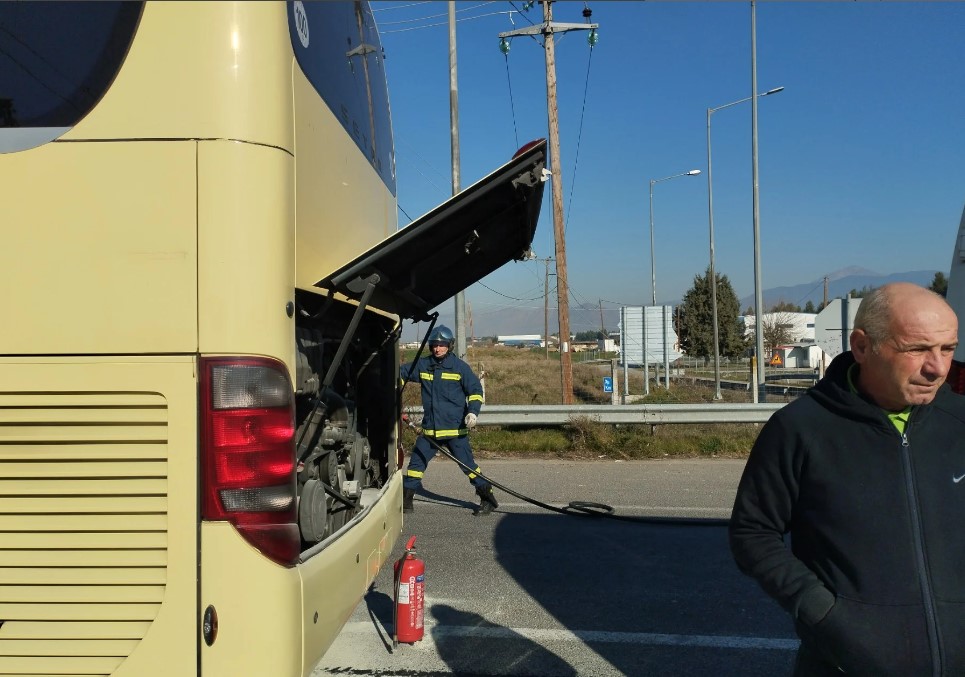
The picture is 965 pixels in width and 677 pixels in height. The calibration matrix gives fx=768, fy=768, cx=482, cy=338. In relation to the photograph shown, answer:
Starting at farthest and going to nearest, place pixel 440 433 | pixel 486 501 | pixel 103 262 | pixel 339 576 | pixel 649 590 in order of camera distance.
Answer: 1. pixel 486 501
2. pixel 440 433
3. pixel 649 590
4. pixel 339 576
5. pixel 103 262

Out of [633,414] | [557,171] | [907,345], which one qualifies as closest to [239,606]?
[907,345]

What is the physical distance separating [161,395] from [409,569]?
89.1 inches

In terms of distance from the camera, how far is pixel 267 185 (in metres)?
2.27

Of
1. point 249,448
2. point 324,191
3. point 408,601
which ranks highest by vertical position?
point 324,191

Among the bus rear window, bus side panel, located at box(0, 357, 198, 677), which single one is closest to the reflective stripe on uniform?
bus side panel, located at box(0, 357, 198, 677)

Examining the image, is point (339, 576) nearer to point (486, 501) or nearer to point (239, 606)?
point (239, 606)

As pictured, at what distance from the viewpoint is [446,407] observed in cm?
720

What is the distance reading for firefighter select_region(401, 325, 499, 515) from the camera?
7.19 meters

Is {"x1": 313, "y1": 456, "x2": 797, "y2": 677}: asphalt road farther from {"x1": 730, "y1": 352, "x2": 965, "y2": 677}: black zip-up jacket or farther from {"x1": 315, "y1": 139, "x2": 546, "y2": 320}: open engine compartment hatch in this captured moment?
{"x1": 730, "y1": 352, "x2": 965, "y2": 677}: black zip-up jacket

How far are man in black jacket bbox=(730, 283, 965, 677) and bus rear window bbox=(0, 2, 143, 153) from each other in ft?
7.45

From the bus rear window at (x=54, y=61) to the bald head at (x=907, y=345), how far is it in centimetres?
233

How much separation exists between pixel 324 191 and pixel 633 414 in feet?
28.4

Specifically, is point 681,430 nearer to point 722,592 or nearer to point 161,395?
point 722,592

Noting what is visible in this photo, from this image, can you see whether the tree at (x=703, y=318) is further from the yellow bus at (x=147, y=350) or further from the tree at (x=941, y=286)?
the yellow bus at (x=147, y=350)
